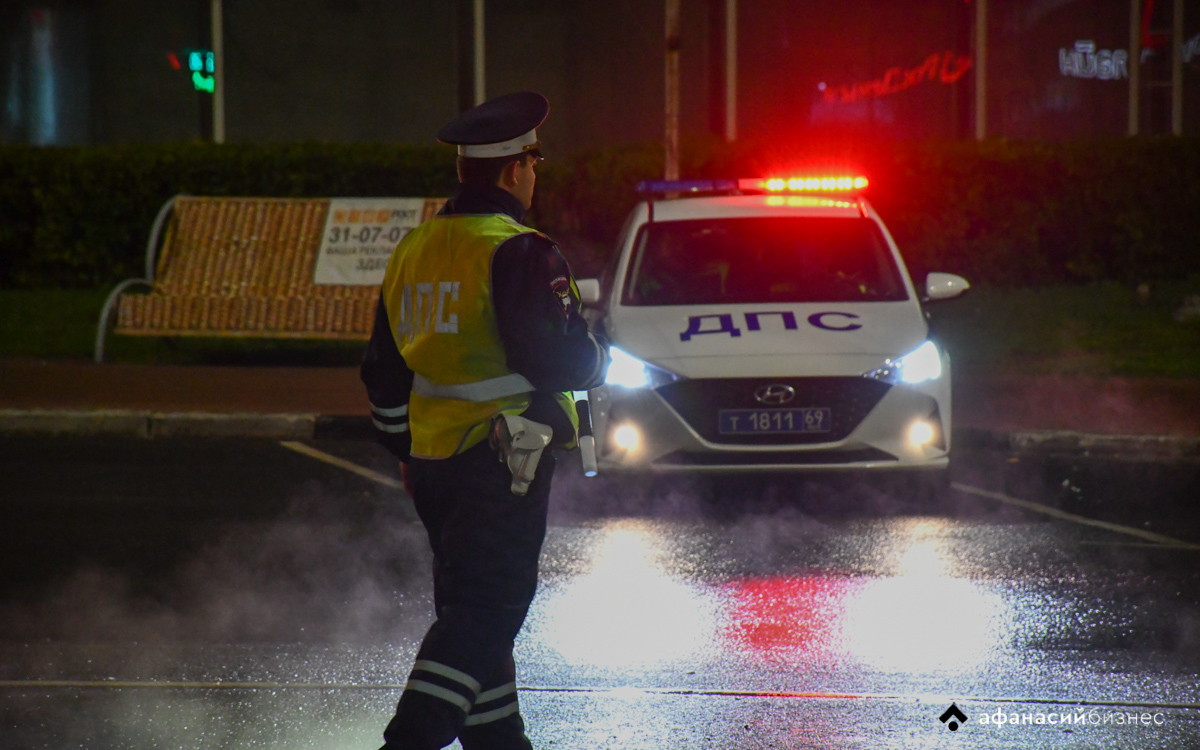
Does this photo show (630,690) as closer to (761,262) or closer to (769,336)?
(769,336)

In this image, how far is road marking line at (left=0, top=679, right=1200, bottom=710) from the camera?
463 cm

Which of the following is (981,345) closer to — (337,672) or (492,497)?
(337,672)

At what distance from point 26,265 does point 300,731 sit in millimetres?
14179

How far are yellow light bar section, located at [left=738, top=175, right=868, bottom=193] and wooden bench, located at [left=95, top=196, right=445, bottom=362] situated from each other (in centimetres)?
439

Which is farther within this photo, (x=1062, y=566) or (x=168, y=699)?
(x=1062, y=566)

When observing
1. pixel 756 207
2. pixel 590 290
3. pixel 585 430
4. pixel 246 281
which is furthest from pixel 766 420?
pixel 246 281

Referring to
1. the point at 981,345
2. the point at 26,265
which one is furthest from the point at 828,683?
the point at 26,265

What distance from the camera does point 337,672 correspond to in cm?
498

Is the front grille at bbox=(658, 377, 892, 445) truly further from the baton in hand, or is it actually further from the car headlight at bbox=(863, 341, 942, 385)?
the baton in hand

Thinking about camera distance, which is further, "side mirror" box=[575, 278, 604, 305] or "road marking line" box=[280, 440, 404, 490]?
"road marking line" box=[280, 440, 404, 490]

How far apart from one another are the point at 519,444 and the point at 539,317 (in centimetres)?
29

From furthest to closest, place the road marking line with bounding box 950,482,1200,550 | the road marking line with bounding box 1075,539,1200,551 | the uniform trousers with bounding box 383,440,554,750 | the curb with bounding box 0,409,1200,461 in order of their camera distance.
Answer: the curb with bounding box 0,409,1200,461, the road marking line with bounding box 950,482,1200,550, the road marking line with bounding box 1075,539,1200,551, the uniform trousers with bounding box 383,440,554,750

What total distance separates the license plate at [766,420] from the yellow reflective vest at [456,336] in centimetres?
391

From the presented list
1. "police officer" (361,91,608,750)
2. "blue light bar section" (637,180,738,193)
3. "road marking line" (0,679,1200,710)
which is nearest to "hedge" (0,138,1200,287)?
"blue light bar section" (637,180,738,193)
